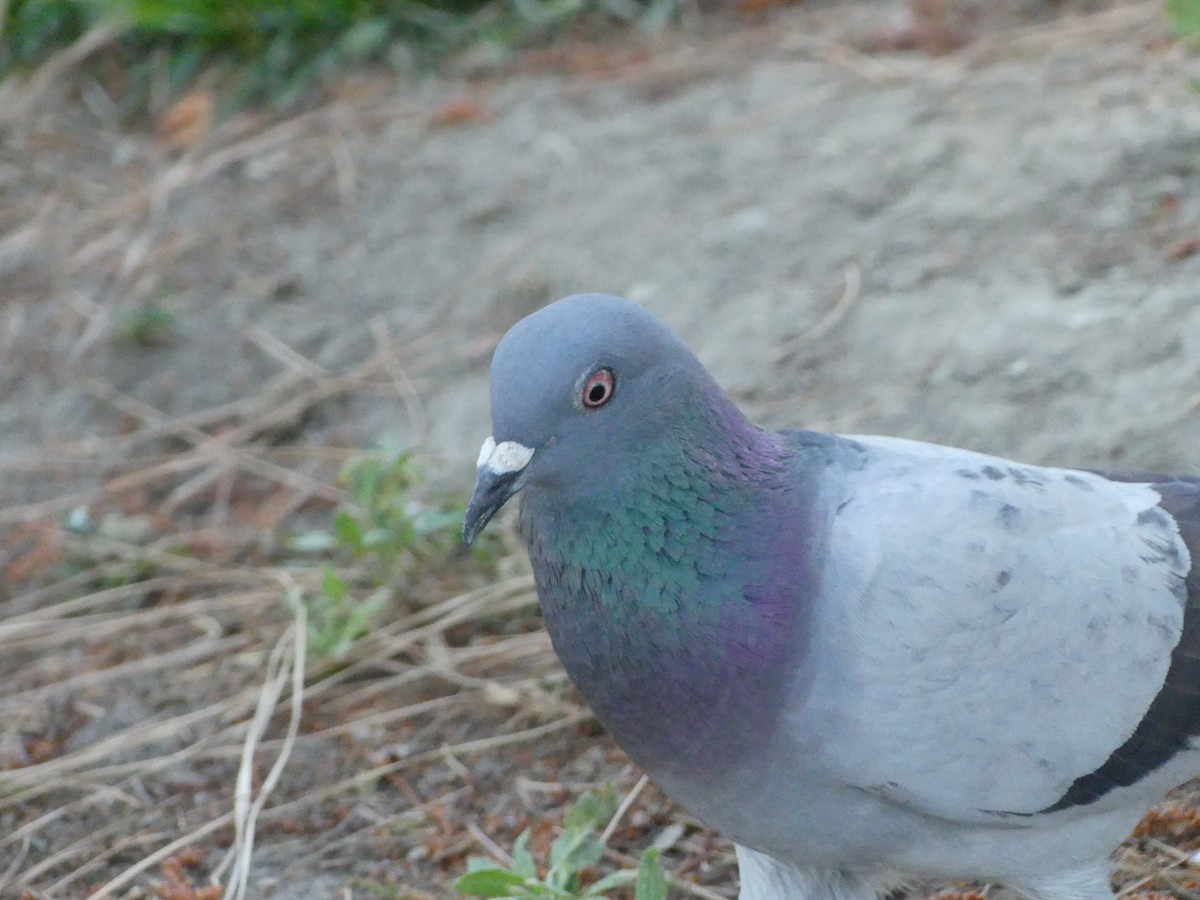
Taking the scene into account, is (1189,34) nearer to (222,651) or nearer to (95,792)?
(222,651)

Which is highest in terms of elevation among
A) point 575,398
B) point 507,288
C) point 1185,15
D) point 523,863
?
point 1185,15

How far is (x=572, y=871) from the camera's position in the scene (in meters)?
3.37

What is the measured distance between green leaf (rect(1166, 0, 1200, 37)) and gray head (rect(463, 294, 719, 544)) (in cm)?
253

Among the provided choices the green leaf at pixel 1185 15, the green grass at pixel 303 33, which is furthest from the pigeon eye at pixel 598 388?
the green grass at pixel 303 33

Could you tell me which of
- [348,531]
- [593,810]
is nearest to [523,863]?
[593,810]

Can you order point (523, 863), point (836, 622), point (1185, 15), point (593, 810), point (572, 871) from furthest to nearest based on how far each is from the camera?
point (1185, 15) < point (593, 810) < point (572, 871) < point (523, 863) < point (836, 622)

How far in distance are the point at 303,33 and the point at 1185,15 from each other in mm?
4714

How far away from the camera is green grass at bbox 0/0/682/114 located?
7.71 m

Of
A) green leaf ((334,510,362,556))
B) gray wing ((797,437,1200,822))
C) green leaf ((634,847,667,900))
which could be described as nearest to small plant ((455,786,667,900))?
green leaf ((634,847,667,900))

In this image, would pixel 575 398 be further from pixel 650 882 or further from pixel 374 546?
pixel 374 546

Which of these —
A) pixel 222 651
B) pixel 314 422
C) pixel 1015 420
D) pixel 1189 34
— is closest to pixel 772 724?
pixel 1015 420

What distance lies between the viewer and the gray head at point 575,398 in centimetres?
280

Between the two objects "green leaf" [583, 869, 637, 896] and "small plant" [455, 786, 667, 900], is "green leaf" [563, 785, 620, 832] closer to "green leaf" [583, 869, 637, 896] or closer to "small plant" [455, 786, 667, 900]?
"small plant" [455, 786, 667, 900]

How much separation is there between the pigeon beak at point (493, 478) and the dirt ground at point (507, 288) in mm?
1225
